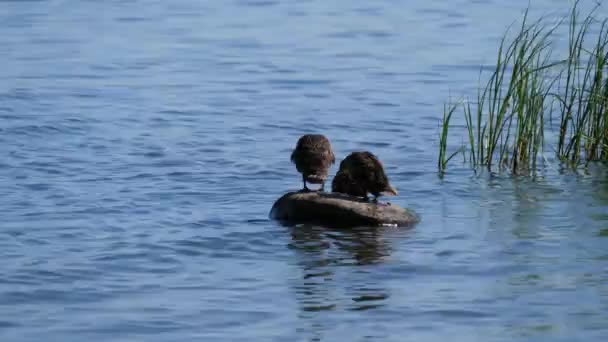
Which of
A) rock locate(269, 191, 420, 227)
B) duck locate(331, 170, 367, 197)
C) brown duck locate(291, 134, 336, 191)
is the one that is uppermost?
brown duck locate(291, 134, 336, 191)

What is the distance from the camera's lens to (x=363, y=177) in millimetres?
11688

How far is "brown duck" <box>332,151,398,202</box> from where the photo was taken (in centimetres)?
1161

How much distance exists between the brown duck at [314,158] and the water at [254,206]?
1.91 feet

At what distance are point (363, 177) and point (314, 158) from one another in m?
0.61

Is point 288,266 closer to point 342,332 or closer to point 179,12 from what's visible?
point 342,332

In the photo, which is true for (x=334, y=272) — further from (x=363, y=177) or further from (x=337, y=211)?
(x=363, y=177)

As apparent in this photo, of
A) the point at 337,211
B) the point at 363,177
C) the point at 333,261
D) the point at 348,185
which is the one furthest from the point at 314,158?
the point at 333,261

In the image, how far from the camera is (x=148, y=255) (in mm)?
10578

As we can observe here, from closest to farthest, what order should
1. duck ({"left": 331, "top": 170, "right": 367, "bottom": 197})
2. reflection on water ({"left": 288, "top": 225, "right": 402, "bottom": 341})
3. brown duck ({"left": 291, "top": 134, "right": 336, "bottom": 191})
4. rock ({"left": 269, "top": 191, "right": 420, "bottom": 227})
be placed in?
reflection on water ({"left": 288, "top": 225, "right": 402, "bottom": 341}), rock ({"left": 269, "top": 191, "right": 420, "bottom": 227}), duck ({"left": 331, "top": 170, "right": 367, "bottom": 197}), brown duck ({"left": 291, "top": 134, "right": 336, "bottom": 191})

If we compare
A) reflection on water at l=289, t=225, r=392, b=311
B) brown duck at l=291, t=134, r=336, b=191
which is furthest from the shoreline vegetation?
reflection on water at l=289, t=225, r=392, b=311

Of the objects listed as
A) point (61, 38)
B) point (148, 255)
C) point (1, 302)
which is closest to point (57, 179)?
point (148, 255)

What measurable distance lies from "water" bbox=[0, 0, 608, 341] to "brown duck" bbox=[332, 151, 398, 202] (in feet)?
1.34

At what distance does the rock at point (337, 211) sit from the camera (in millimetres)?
11516

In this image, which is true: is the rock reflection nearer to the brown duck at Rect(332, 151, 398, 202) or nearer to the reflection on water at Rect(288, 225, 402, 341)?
the reflection on water at Rect(288, 225, 402, 341)
